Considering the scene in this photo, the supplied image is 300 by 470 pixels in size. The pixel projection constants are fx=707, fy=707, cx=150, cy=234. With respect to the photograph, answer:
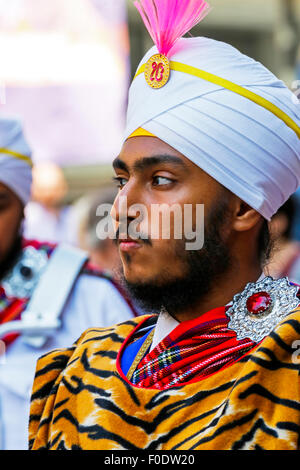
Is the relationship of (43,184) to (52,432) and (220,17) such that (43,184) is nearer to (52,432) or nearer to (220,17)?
(220,17)

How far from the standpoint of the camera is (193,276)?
77.1 inches

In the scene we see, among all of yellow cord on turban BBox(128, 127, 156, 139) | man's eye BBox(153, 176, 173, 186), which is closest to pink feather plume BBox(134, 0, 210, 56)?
yellow cord on turban BBox(128, 127, 156, 139)

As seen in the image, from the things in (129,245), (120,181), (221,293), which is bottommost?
(221,293)

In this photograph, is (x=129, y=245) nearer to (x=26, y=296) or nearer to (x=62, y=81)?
(x=26, y=296)

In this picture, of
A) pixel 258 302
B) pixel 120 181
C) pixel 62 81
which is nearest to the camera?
pixel 258 302

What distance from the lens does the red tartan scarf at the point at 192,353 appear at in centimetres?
186

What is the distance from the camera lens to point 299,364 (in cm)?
171

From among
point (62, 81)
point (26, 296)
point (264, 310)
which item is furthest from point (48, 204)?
point (264, 310)

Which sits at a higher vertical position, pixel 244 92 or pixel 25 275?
pixel 244 92

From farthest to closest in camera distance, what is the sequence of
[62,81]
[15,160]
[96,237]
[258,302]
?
[62,81], [96,237], [15,160], [258,302]

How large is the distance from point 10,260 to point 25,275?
0.45ft

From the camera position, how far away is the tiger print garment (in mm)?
1677

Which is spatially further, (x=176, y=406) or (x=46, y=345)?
(x=46, y=345)

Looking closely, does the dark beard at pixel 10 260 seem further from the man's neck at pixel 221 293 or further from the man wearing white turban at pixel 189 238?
the man's neck at pixel 221 293
